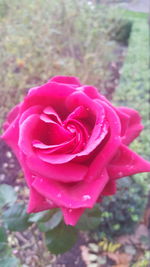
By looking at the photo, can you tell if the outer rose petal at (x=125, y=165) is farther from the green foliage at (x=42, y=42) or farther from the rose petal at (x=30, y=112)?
the green foliage at (x=42, y=42)

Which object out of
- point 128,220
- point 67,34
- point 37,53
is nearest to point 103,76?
point 67,34

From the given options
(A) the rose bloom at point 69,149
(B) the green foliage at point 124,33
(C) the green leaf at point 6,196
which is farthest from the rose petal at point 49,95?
(B) the green foliage at point 124,33

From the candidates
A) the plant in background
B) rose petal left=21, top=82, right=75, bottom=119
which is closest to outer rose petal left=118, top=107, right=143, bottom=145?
the plant in background

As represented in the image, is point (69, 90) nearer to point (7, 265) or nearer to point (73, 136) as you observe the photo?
point (73, 136)

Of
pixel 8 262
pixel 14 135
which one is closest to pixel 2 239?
pixel 8 262

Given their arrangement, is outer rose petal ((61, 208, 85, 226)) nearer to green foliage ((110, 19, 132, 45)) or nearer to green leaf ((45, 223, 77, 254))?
green leaf ((45, 223, 77, 254))

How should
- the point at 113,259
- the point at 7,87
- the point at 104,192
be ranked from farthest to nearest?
the point at 7,87 < the point at 113,259 < the point at 104,192

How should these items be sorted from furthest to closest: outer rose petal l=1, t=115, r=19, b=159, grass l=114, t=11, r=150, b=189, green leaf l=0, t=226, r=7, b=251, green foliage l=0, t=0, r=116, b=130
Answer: green foliage l=0, t=0, r=116, b=130 → grass l=114, t=11, r=150, b=189 → green leaf l=0, t=226, r=7, b=251 → outer rose petal l=1, t=115, r=19, b=159
